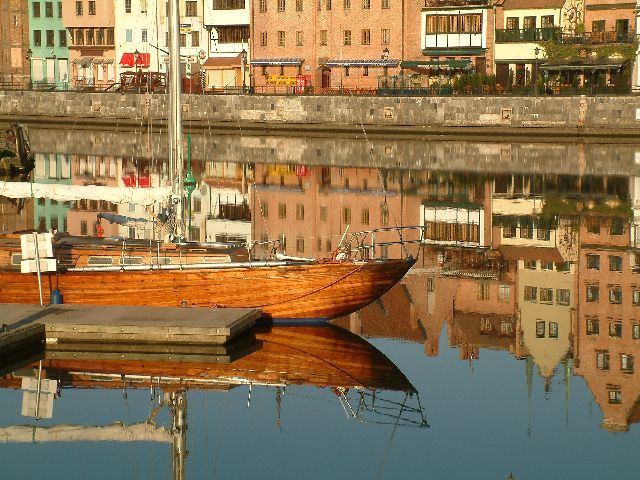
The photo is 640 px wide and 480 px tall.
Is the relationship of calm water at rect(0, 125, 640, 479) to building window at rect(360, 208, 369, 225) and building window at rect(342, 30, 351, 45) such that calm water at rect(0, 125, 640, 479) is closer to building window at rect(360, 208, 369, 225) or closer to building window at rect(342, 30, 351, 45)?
building window at rect(360, 208, 369, 225)

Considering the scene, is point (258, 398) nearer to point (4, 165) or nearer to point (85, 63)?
point (4, 165)

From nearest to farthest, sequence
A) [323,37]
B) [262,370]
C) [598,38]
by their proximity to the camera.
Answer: [262,370] < [598,38] < [323,37]

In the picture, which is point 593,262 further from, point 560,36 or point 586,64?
point 560,36

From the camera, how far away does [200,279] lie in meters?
32.0

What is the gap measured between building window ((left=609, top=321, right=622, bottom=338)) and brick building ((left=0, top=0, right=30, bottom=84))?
11273 cm

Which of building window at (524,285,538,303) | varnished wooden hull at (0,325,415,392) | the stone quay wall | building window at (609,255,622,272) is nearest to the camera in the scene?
varnished wooden hull at (0,325,415,392)

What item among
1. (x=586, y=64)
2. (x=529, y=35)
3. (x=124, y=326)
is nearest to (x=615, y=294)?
(x=124, y=326)

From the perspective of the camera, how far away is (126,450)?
24.6 meters

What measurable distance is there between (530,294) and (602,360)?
8.24 m

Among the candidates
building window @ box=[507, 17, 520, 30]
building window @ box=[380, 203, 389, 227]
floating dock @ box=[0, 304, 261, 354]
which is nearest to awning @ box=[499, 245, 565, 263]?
building window @ box=[380, 203, 389, 227]

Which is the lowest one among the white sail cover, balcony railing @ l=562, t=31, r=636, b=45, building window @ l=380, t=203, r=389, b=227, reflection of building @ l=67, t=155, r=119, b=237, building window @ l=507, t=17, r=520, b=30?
building window @ l=380, t=203, r=389, b=227

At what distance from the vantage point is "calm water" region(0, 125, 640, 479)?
2417 cm

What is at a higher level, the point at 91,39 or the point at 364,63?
the point at 91,39

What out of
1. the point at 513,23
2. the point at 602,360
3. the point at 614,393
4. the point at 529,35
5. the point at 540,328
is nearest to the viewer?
the point at 614,393
